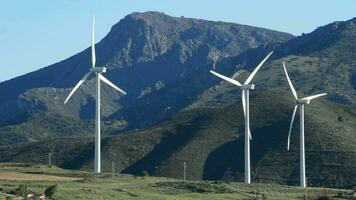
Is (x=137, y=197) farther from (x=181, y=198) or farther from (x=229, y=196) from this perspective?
(x=229, y=196)

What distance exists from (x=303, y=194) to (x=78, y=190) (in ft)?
141

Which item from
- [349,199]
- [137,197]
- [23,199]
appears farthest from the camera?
[349,199]

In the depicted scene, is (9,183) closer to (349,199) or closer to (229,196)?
(229,196)

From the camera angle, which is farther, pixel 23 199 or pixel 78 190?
pixel 78 190

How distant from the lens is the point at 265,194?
180 metres

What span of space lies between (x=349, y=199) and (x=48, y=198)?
2137 inches

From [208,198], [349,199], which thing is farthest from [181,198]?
[349,199]

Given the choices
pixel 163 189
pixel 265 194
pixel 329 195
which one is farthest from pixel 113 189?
pixel 329 195

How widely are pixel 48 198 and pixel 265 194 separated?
47644 millimetres

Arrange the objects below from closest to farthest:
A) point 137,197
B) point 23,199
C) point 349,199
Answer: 1. point 23,199
2. point 137,197
3. point 349,199

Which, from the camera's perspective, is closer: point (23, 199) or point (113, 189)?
point (23, 199)

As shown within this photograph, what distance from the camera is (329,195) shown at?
595 ft

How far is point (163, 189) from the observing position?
18212 cm

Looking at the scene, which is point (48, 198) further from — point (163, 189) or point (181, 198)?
point (163, 189)
